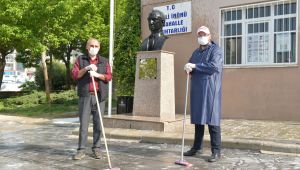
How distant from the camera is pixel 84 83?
7156 mm

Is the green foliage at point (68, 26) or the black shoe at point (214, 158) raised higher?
the green foliage at point (68, 26)

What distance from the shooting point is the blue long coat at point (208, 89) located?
6.77 meters

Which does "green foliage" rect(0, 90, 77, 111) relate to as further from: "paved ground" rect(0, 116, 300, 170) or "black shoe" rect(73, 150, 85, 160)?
"black shoe" rect(73, 150, 85, 160)

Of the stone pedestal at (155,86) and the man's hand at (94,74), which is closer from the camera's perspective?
the man's hand at (94,74)

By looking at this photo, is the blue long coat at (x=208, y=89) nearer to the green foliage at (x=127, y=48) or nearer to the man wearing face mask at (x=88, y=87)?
the man wearing face mask at (x=88, y=87)

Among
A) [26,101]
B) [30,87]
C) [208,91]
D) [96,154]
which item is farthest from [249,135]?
[30,87]

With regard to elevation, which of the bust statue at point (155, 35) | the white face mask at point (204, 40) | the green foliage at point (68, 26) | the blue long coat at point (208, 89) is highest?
the green foliage at point (68, 26)

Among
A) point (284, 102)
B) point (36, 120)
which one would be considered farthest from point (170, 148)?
point (36, 120)

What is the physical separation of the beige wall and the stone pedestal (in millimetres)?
3003

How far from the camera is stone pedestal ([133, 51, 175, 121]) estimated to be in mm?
10078

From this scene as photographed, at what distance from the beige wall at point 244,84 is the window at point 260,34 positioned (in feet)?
0.73

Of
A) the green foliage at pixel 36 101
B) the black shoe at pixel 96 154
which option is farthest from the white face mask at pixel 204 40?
the green foliage at pixel 36 101

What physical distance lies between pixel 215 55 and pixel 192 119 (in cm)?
108

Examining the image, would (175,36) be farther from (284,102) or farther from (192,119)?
A: (192,119)
